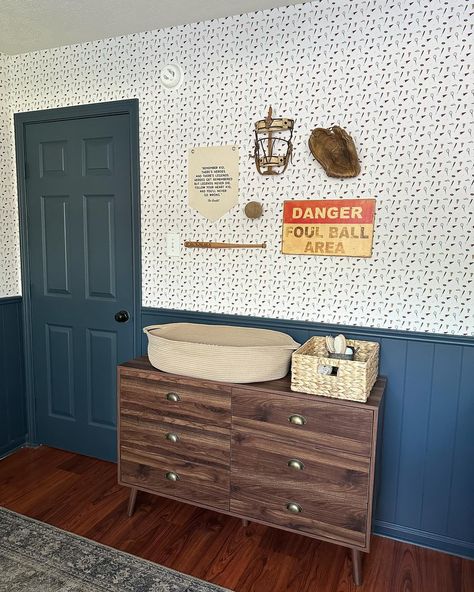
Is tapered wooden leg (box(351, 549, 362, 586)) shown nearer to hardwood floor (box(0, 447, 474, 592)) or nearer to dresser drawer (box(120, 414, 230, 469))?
hardwood floor (box(0, 447, 474, 592))

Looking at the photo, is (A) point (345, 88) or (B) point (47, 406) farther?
(B) point (47, 406)

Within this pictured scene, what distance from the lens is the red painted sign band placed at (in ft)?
6.57

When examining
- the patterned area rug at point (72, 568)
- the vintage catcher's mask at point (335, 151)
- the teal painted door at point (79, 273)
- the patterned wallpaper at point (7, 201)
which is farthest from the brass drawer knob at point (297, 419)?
the patterned wallpaper at point (7, 201)

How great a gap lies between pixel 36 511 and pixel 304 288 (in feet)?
5.60

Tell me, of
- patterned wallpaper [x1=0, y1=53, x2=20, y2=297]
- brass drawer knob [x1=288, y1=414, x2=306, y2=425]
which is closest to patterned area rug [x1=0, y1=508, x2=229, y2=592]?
brass drawer knob [x1=288, y1=414, x2=306, y2=425]

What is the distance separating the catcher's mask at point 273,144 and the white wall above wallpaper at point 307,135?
47 millimetres

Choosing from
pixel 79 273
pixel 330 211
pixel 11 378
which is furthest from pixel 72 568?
pixel 330 211

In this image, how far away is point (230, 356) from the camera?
1.87 metres

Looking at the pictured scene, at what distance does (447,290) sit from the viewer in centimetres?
192

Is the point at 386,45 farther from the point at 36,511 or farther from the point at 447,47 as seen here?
the point at 36,511

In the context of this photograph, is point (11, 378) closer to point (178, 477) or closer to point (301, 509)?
point (178, 477)

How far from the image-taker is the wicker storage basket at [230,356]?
1.88 metres

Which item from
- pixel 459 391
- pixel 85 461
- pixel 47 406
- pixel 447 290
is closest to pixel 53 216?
pixel 47 406

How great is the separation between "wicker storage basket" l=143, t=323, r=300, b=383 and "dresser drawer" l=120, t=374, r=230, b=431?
6 centimetres
